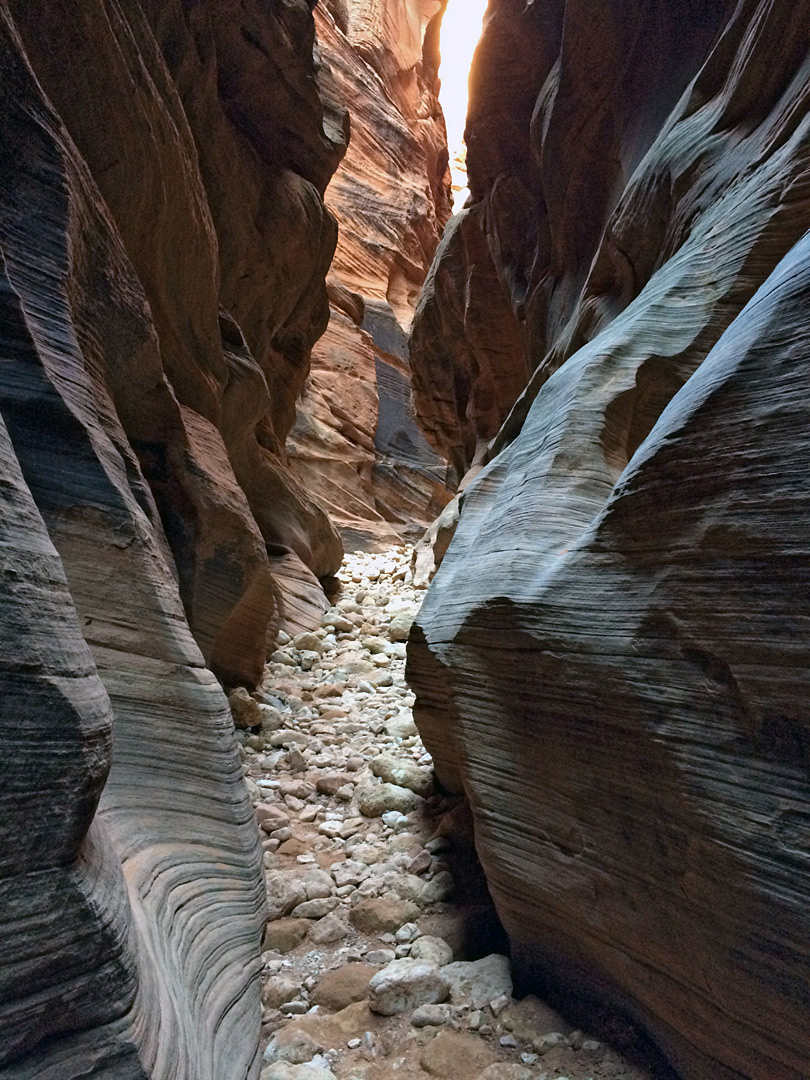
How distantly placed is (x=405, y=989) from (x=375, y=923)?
0.54 m

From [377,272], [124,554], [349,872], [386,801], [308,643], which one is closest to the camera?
[124,554]

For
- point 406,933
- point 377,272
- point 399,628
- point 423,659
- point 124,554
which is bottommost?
point 406,933

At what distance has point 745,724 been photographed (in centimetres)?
181

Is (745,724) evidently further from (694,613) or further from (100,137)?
(100,137)

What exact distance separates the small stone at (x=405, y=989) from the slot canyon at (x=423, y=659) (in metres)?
0.01

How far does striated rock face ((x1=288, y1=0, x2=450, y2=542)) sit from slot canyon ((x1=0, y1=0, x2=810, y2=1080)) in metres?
11.5

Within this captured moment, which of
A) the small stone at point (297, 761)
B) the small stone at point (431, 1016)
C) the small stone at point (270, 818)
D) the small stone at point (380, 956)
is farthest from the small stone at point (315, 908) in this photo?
the small stone at point (297, 761)

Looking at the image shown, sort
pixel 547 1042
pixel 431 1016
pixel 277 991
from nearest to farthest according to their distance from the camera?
pixel 547 1042
pixel 431 1016
pixel 277 991

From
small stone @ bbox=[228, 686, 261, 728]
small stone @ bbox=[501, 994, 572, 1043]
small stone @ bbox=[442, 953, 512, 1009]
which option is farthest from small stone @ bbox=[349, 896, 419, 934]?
small stone @ bbox=[228, 686, 261, 728]

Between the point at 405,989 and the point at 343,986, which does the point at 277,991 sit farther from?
the point at 405,989

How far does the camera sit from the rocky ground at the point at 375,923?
2158 millimetres

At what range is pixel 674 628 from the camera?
2033mm

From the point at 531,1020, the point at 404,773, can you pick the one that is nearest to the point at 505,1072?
the point at 531,1020

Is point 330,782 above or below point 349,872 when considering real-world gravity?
above
